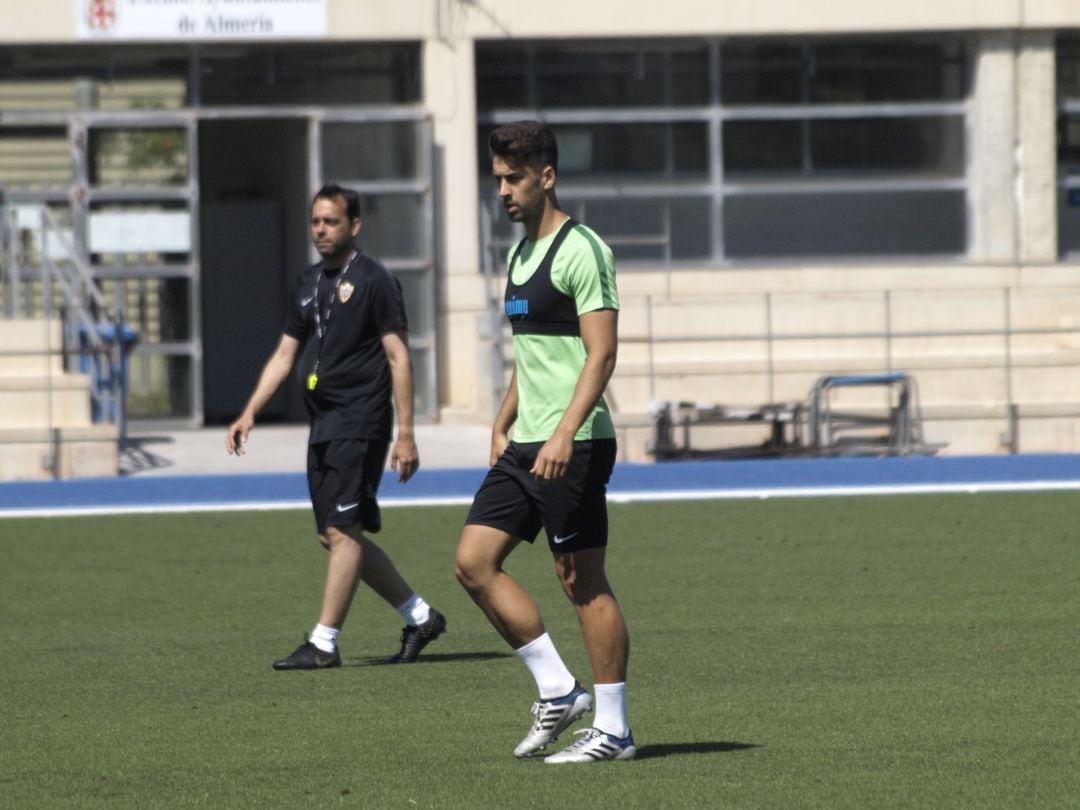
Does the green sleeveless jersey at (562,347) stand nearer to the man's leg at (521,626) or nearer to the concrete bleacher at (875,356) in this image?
the man's leg at (521,626)

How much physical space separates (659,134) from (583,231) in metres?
17.4

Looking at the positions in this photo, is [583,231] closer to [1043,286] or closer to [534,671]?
[534,671]

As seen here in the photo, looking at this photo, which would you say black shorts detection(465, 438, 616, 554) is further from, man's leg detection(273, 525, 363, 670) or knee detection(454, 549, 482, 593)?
man's leg detection(273, 525, 363, 670)

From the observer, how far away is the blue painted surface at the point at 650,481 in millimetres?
16578

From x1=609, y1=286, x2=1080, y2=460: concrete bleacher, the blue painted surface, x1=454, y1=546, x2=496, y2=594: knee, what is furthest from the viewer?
x1=609, y1=286, x2=1080, y2=460: concrete bleacher

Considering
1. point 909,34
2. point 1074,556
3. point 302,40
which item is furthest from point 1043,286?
point 1074,556

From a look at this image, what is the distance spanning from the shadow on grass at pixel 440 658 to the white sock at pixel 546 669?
2.15m

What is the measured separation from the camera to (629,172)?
904 inches

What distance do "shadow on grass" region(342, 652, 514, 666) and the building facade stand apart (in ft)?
37.2

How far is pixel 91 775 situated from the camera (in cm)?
598

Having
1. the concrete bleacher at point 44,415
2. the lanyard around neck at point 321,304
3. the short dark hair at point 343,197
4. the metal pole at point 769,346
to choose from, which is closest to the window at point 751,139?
the metal pole at point 769,346

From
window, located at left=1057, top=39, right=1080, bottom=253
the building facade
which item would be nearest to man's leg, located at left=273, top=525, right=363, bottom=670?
the building facade

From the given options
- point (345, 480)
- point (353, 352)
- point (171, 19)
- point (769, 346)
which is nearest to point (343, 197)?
point (353, 352)

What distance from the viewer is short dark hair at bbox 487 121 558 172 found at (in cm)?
585
